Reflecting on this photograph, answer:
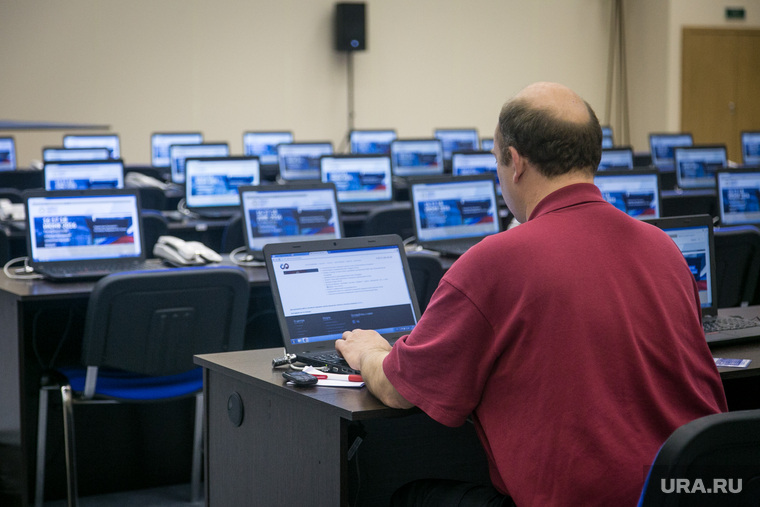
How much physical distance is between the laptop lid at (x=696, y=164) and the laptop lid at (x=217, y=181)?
11.4 ft

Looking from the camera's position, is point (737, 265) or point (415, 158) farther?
point (415, 158)

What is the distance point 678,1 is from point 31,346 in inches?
434

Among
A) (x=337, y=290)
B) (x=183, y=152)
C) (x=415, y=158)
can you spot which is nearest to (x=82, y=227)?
(x=337, y=290)

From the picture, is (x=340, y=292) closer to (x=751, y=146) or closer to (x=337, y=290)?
(x=337, y=290)

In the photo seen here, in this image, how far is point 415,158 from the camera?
28.3ft

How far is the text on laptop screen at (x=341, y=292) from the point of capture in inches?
86.8

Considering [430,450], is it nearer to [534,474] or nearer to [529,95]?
[534,474]

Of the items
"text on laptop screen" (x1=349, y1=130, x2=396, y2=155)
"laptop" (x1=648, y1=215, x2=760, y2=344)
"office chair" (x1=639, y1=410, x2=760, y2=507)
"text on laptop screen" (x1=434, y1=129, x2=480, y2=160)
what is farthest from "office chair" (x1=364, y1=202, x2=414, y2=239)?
"text on laptop screen" (x1=434, y1=129, x2=480, y2=160)

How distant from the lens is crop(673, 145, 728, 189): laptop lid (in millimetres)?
7594

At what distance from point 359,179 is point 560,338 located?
489 centimetres

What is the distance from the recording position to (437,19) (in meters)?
12.3

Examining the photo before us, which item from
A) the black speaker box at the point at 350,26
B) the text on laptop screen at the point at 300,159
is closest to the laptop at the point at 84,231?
the text on laptop screen at the point at 300,159

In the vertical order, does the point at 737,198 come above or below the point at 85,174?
below

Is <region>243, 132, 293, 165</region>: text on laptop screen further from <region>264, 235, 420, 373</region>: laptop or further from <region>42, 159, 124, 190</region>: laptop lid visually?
<region>264, 235, 420, 373</region>: laptop
